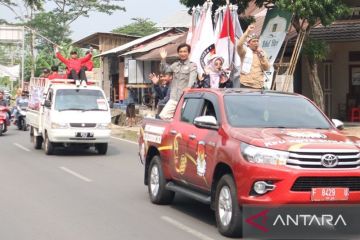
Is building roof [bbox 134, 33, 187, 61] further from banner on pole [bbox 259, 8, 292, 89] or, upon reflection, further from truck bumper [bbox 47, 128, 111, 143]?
truck bumper [bbox 47, 128, 111, 143]

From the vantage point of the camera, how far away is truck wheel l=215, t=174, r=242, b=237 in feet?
23.9

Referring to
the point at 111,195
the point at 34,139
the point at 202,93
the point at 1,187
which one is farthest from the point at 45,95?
the point at 202,93

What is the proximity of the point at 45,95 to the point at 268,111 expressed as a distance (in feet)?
37.0

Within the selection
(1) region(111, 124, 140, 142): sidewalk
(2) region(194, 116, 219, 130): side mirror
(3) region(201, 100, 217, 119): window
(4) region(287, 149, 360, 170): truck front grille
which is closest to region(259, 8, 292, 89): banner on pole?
(1) region(111, 124, 140, 142): sidewalk

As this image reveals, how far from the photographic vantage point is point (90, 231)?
26.1ft

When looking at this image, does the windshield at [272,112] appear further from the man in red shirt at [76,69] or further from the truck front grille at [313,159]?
the man in red shirt at [76,69]

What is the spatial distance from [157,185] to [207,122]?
2.17m

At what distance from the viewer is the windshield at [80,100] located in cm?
1722

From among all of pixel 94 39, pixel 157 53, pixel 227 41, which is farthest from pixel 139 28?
pixel 227 41

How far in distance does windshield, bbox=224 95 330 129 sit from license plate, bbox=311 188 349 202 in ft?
4.05

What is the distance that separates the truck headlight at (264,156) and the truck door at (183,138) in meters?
1.44

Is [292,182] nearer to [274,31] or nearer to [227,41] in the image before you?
[227,41]

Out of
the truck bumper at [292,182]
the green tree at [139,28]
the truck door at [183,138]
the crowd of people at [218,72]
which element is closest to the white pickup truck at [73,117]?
the crowd of people at [218,72]

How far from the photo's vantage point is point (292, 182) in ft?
22.7
